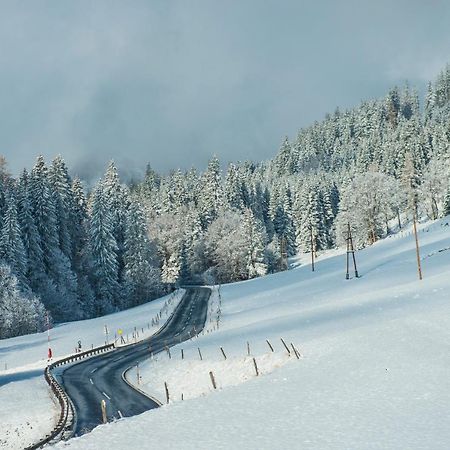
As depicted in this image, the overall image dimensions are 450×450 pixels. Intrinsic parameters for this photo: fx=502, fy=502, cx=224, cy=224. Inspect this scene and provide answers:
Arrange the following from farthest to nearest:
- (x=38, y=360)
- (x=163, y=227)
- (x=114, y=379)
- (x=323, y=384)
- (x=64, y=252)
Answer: (x=163, y=227) < (x=64, y=252) < (x=38, y=360) < (x=114, y=379) < (x=323, y=384)

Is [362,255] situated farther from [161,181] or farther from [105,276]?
[161,181]

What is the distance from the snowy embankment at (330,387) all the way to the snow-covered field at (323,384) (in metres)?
0.04

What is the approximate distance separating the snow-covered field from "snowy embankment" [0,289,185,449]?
26.1 feet

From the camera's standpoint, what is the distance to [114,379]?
127 ft

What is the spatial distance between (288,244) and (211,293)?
51.1 metres

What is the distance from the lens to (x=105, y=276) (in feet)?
288

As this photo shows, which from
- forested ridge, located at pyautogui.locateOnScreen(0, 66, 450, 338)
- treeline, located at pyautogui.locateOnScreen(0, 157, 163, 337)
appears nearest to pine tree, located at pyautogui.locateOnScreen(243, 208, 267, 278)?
forested ridge, located at pyautogui.locateOnScreen(0, 66, 450, 338)

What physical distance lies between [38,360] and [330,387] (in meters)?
38.2

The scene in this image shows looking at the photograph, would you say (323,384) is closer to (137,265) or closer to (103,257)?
(103,257)

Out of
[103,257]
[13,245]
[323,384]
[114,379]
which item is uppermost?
[13,245]

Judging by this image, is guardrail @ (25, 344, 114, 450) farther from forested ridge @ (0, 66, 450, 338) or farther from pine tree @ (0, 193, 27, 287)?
pine tree @ (0, 193, 27, 287)

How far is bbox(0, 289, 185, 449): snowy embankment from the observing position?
95.0 feet

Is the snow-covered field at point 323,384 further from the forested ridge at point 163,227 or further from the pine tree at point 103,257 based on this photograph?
the pine tree at point 103,257

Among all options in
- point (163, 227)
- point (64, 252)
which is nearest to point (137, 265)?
point (64, 252)
